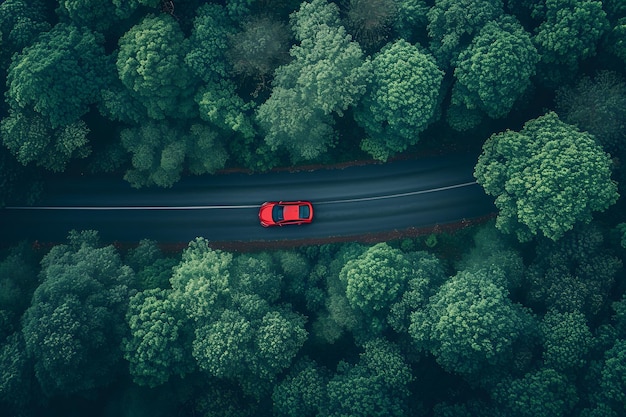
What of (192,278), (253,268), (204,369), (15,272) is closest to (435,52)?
(253,268)

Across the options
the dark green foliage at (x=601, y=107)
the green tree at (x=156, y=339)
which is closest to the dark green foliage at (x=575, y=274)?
the dark green foliage at (x=601, y=107)

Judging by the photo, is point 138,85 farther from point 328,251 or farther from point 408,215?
point 408,215

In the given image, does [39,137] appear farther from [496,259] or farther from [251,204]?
[496,259]

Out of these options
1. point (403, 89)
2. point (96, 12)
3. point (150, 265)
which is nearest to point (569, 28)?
point (403, 89)

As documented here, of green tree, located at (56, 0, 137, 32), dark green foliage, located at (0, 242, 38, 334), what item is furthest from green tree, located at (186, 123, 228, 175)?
dark green foliage, located at (0, 242, 38, 334)

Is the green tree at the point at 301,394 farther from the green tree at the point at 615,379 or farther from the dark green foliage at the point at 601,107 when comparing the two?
the dark green foliage at the point at 601,107

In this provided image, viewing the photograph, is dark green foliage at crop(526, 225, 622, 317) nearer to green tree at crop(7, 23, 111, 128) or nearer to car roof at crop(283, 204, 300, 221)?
car roof at crop(283, 204, 300, 221)
